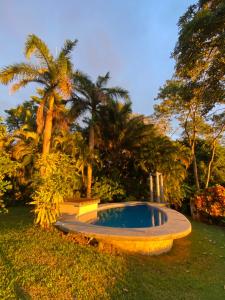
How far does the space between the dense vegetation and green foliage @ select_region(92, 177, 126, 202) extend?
64 millimetres

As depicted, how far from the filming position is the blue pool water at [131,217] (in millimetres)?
10762

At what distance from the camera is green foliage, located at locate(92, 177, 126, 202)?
1658 centimetres

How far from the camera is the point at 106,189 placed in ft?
55.0

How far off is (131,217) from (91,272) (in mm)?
7917

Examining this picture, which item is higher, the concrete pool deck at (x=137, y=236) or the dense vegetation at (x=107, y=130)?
the dense vegetation at (x=107, y=130)

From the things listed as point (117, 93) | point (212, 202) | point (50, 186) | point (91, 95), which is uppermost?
point (117, 93)

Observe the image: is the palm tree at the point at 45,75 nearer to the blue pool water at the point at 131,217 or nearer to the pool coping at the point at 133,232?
the blue pool water at the point at 131,217

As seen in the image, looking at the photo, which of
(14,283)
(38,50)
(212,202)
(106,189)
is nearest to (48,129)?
(38,50)

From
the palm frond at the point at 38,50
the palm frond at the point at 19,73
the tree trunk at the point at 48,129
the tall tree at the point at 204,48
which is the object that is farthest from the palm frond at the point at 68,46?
the tall tree at the point at 204,48

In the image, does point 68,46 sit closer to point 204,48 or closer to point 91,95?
point 91,95

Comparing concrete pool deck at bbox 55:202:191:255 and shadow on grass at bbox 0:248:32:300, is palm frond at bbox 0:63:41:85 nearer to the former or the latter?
concrete pool deck at bbox 55:202:191:255

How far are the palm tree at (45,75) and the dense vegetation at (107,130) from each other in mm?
44

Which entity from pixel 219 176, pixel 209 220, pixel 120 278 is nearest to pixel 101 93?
pixel 209 220

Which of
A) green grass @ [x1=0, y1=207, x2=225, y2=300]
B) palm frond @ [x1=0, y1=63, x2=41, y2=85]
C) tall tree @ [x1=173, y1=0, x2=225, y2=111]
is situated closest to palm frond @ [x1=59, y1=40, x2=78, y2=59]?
palm frond @ [x1=0, y1=63, x2=41, y2=85]
